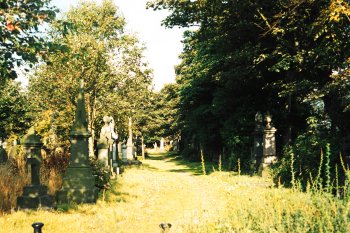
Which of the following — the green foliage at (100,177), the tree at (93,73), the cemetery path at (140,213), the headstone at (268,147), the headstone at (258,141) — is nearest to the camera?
the cemetery path at (140,213)

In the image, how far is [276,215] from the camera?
19.8ft

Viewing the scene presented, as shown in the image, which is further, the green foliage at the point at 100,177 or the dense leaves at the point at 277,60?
Answer: the green foliage at the point at 100,177

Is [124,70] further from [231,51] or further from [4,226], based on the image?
[4,226]

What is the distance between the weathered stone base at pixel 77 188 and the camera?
1102 centimetres

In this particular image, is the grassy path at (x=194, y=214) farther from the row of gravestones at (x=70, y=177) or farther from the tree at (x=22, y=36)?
the tree at (x=22, y=36)

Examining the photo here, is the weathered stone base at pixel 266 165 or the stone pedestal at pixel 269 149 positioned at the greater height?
the stone pedestal at pixel 269 149

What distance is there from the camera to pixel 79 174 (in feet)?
37.2

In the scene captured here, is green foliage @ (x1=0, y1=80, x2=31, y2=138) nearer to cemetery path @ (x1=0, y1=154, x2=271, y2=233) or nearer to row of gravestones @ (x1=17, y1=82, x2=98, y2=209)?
row of gravestones @ (x1=17, y1=82, x2=98, y2=209)

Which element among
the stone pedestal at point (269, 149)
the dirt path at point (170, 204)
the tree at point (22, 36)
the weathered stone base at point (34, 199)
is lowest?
the dirt path at point (170, 204)

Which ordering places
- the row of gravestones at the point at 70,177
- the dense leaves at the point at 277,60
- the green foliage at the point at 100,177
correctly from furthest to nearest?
the green foliage at the point at 100,177 → the dense leaves at the point at 277,60 → the row of gravestones at the point at 70,177

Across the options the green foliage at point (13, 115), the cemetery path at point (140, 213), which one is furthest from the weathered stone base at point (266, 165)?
the green foliage at point (13, 115)

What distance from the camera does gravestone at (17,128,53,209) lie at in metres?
9.64

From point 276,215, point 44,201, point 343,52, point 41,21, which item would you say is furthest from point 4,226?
point 343,52

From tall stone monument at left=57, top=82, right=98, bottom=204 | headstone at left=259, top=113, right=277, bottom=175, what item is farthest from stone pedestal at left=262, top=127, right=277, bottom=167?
tall stone monument at left=57, top=82, right=98, bottom=204
